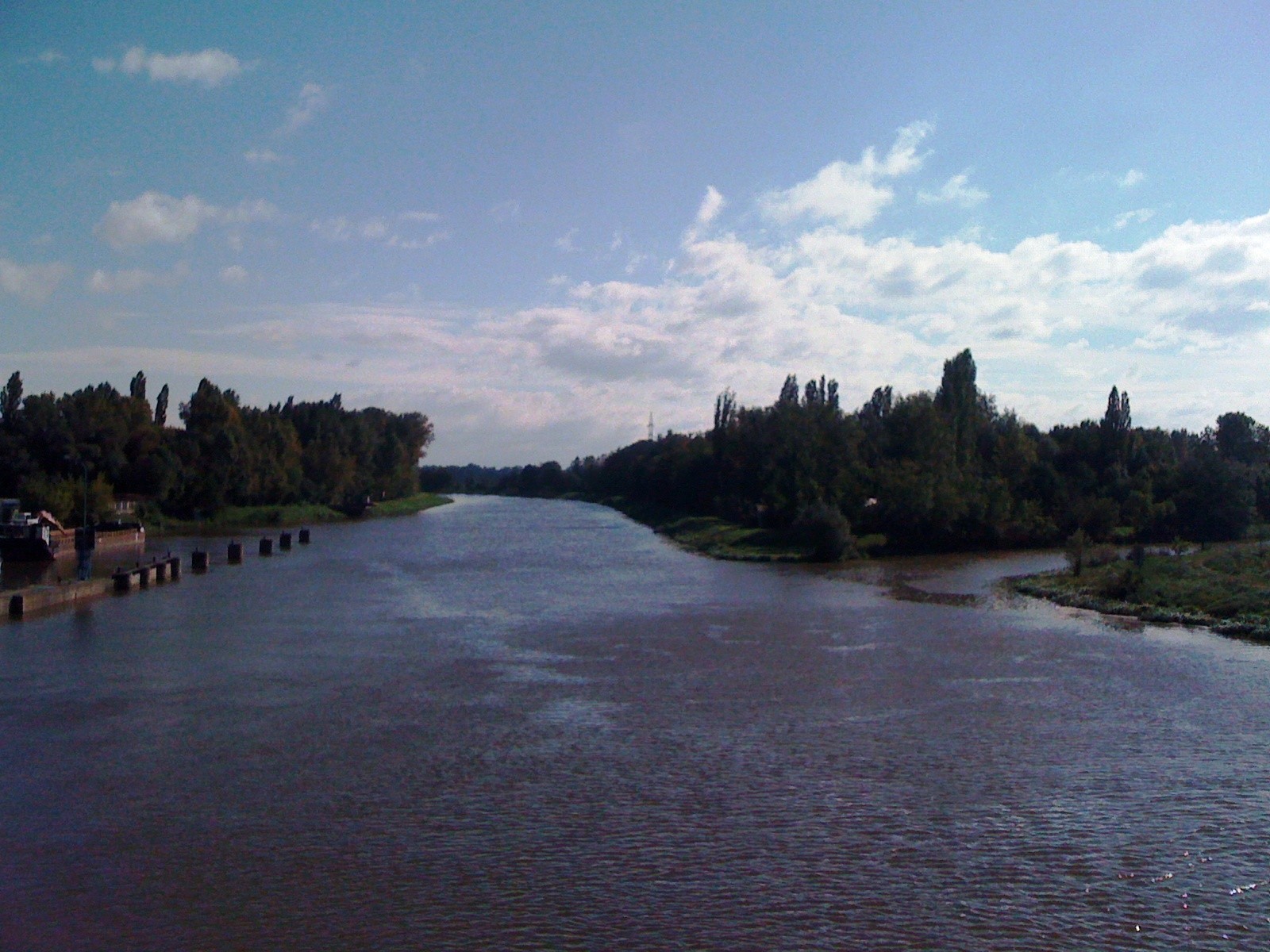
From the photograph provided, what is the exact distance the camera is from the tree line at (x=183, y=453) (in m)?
59.7

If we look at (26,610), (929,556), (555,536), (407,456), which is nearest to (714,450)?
(555,536)

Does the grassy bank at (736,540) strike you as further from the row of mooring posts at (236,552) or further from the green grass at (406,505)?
the green grass at (406,505)

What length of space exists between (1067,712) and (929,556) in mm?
31148

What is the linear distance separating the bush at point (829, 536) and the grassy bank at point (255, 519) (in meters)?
38.6

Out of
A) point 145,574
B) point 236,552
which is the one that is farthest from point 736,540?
point 145,574

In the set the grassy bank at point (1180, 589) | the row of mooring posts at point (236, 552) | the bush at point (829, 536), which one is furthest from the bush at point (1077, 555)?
the row of mooring posts at point (236, 552)

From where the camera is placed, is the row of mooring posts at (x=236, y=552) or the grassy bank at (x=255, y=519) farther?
the grassy bank at (x=255, y=519)

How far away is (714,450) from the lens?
7675 centimetres

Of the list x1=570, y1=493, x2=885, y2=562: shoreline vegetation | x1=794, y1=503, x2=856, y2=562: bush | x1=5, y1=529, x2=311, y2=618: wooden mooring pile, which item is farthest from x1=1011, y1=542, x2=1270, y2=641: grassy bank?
x1=5, y1=529, x2=311, y2=618: wooden mooring pile

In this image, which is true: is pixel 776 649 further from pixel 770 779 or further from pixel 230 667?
pixel 230 667

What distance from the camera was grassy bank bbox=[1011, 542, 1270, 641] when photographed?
25.5 metres

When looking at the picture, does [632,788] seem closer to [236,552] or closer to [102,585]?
[102,585]

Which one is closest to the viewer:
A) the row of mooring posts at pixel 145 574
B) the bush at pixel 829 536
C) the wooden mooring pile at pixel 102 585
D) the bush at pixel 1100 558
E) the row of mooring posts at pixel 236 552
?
the wooden mooring pile at pixel 102 585

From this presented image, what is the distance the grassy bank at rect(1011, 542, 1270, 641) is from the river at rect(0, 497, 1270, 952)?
5.28 ft
